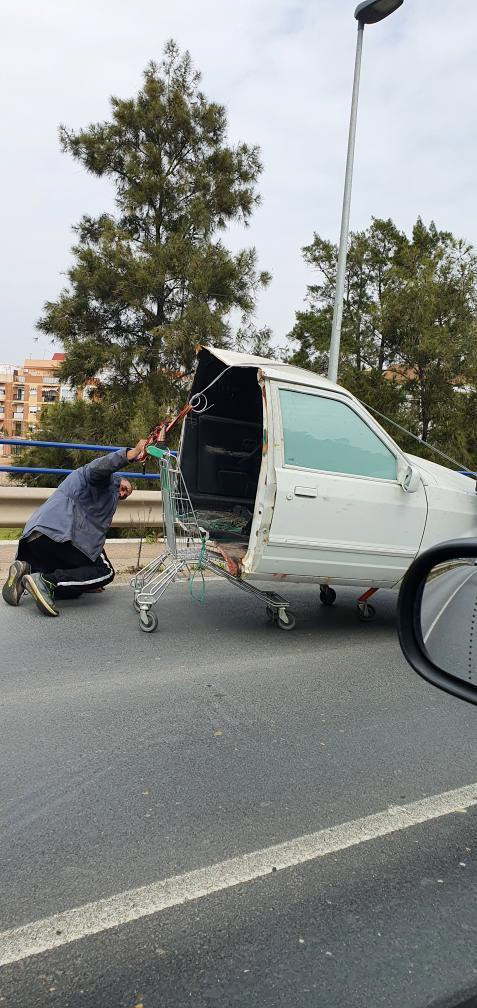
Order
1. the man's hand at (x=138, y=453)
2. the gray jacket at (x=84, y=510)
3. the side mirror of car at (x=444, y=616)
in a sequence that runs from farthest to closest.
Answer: the gray jacket at (x=84, y=510) < the man's hand at (x=138, y=453) < the side mirror of car at (x=444, y=616)

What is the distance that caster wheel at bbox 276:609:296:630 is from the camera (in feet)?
19.9

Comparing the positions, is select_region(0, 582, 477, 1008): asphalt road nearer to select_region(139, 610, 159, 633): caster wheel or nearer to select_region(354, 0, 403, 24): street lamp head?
select_region(139, 610, 159, 633): caster wheel

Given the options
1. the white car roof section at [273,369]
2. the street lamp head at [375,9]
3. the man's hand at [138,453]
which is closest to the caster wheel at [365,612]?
the white car roof section at [273,369]

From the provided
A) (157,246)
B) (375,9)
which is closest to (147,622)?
(375,9)

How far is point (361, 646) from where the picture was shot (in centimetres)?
576

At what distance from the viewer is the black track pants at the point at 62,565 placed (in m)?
6.41

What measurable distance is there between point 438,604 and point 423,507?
13.6 ft

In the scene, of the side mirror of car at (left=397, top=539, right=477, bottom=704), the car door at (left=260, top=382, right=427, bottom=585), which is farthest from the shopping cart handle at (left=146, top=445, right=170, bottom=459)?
the side mirror of car at (left=397, top=539, right=477, bottom=704)

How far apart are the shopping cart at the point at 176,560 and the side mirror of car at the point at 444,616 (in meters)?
3.70

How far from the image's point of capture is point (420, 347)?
24.1 metres

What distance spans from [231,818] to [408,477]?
11.5 ft

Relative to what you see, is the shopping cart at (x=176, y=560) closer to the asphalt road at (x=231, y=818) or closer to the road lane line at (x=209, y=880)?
the asphalt road at (x=231, y=818)

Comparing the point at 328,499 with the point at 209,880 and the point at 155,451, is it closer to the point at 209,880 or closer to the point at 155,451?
the point at 155,451

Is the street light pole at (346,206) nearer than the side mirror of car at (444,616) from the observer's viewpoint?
No
